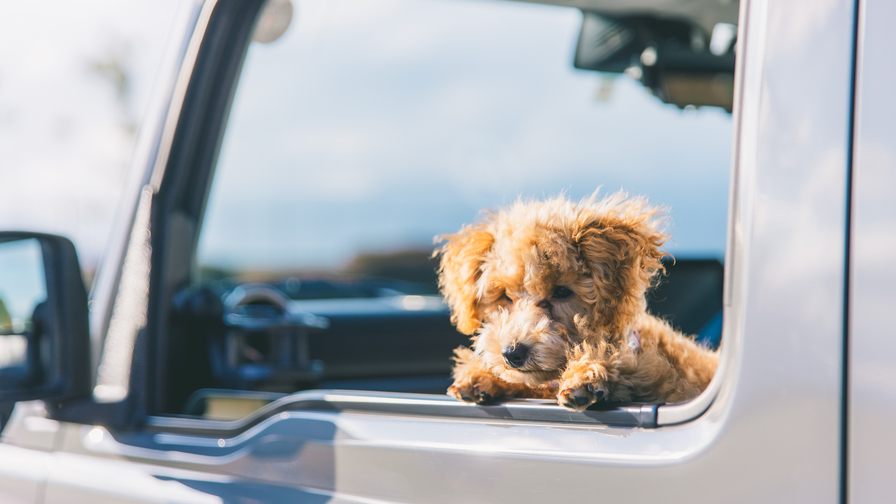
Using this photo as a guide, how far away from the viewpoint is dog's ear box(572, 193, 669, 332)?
1.29m

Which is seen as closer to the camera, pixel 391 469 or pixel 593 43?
pixel 391 469

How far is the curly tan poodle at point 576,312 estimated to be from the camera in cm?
121

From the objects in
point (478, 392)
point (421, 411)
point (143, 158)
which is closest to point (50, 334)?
point (143, 158)

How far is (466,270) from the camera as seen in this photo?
57.6 inches

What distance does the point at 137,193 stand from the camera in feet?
6.45

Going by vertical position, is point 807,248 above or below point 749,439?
above

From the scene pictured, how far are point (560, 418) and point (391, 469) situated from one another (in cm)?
37

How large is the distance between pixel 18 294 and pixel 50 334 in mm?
399

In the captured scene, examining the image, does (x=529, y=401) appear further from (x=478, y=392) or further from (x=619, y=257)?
(x=619, y=257)

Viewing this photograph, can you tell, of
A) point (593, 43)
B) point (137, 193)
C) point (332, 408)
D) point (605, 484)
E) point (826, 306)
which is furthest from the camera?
point (593, 43)

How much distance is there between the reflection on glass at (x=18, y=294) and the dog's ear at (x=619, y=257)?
4.88 feet

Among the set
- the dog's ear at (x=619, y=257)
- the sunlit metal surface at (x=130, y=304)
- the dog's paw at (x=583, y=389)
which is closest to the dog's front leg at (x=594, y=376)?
the dog's paw at (x=583, y=389)

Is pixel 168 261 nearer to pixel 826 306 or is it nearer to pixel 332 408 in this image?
pixel 332 408

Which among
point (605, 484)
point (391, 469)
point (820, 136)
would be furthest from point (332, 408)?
point (820, 136)
